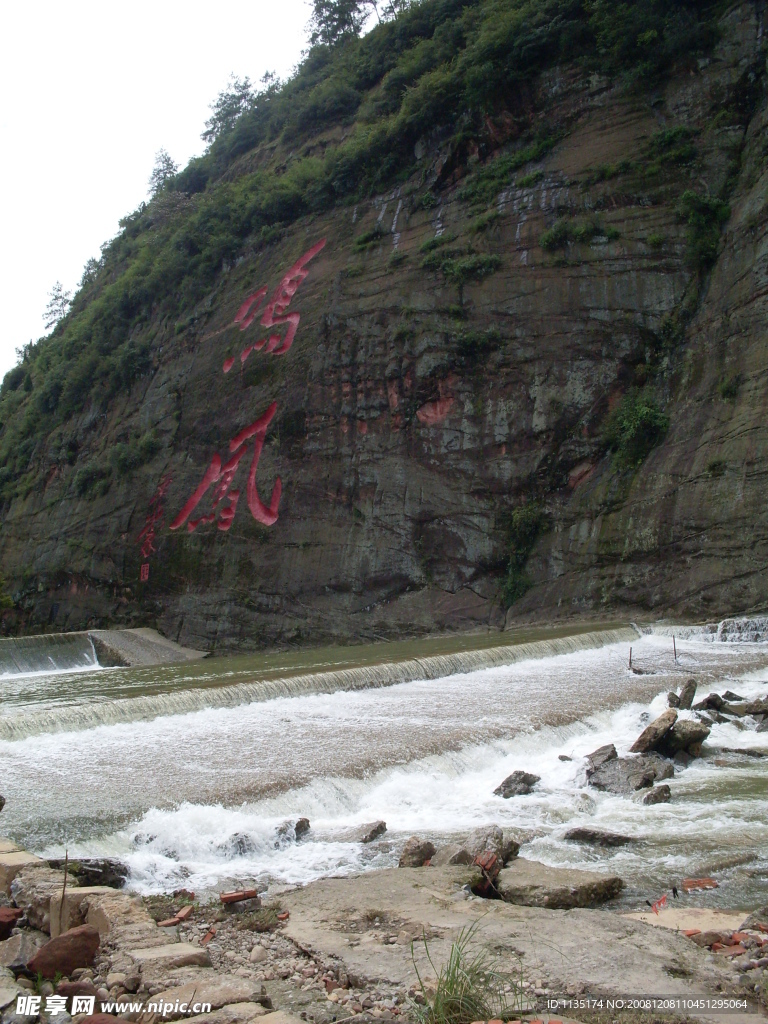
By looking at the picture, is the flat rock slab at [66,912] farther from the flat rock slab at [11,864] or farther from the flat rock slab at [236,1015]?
the flat rock slab at [236,1015]

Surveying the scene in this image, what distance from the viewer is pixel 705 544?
1873cm

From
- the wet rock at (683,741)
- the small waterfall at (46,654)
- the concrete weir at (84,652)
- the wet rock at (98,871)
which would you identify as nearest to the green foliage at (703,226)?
the wet rock at (683,741)

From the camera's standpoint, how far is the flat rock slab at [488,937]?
3.73 metres

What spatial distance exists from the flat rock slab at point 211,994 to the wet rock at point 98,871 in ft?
6.08

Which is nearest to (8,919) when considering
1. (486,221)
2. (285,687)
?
(285,687)

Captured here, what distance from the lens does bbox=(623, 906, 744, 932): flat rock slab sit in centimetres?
450

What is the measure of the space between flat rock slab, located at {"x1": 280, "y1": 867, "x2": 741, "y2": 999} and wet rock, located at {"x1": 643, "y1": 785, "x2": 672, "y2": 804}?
2.81 metres

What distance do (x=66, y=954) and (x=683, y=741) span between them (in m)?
7.27

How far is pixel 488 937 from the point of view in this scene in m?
4.22

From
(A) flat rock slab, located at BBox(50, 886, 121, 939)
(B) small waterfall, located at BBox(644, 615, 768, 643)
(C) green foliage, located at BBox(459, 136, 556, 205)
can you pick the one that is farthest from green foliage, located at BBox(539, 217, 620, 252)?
(A) flat rock slab, located at BBox(50, 886, 121, 939)

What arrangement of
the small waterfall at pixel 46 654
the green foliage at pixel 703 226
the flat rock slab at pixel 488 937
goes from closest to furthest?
the flat rock slab at pixel 488 937, the small waterfall at pixel 46 654, the green foliage at pixel 703 226

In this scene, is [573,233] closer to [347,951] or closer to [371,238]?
[371,238]

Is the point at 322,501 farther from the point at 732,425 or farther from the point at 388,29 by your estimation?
the point at 388,29

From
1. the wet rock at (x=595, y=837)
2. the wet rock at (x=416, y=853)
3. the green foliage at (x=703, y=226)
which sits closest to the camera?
the wet rock at (x=416, y=853)
